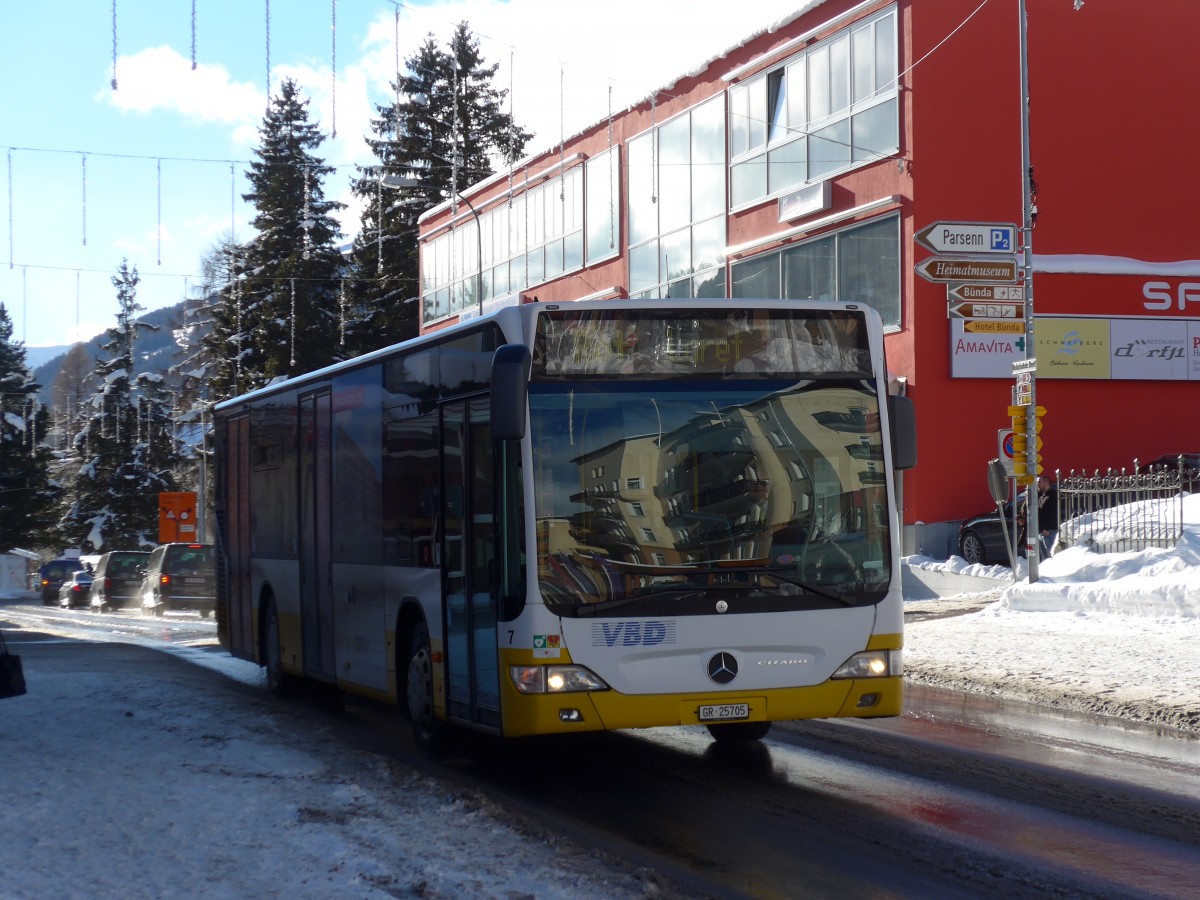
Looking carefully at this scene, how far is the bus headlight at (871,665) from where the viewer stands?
8922 mm

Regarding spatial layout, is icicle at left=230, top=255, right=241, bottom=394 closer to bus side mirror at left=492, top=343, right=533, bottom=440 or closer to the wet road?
the wet road

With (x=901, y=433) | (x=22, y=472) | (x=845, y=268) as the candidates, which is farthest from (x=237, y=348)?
(x=901, y=433)

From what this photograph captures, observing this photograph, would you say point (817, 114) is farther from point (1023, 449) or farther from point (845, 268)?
point (1023, 449)

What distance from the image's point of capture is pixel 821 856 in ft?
23.0

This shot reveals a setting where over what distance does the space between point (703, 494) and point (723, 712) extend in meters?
1.20

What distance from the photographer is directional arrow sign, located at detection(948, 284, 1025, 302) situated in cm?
1969

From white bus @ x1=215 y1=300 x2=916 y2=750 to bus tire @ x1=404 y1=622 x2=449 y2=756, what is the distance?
35cm

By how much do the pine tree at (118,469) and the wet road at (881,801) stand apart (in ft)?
236

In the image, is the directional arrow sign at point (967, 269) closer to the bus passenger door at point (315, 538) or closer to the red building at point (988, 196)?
the red building at point (988, 196)

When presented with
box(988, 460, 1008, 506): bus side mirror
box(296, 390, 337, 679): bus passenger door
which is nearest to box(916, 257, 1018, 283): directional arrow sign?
box(988, 460, 1008, 506): bus side mirror

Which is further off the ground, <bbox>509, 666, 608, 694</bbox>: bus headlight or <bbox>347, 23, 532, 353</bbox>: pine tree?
<bbox>347, 23, 532, 353</bbox>: pine tree

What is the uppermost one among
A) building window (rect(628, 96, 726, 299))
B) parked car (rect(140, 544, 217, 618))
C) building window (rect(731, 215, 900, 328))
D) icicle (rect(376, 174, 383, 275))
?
icicle (rect(376, 174, 383, 275))

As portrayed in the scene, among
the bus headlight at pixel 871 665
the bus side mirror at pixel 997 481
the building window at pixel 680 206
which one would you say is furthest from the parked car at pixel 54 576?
the bus headlight at pixel 871 665

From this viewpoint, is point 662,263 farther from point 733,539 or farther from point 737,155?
point 733,539
